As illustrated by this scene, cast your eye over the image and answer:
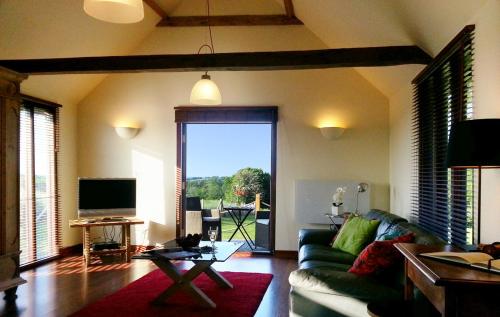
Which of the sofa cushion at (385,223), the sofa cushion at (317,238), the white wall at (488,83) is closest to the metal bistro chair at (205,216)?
the sofa cushion at (317,238)

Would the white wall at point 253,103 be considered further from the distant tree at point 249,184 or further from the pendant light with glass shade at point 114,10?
the pendant light with glass shade at point 114,10

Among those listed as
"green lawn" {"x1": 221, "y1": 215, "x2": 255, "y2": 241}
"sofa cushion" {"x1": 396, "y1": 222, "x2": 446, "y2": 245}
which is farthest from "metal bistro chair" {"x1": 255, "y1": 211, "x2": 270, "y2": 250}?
"sofa cushion" {"x1": 396, "y1": 222, "x2": 446, "y2": 245}

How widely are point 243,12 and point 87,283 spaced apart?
13.4 ft

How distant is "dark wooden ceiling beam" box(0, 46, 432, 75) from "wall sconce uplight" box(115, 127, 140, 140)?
1.89 metres

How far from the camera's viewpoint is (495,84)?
2375 millimetres

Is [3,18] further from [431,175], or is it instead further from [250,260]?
[431,175]

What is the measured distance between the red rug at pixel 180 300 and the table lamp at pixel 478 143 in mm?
2285

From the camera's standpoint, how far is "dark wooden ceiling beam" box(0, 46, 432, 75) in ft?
Answer: 12.0

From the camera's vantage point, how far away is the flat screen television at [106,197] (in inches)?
223

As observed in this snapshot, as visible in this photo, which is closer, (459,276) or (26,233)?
(459,276)

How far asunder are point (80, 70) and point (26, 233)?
2.38 m

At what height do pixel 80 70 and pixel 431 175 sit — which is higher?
pixel 80 70

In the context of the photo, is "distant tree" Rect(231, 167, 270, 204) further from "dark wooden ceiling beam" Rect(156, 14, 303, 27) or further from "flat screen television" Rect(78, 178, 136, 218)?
"dark wooden ceiling beam" Rect(156, 14, 303, 27)

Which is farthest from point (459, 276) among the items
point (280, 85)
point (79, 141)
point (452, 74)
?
point (79, 141)
